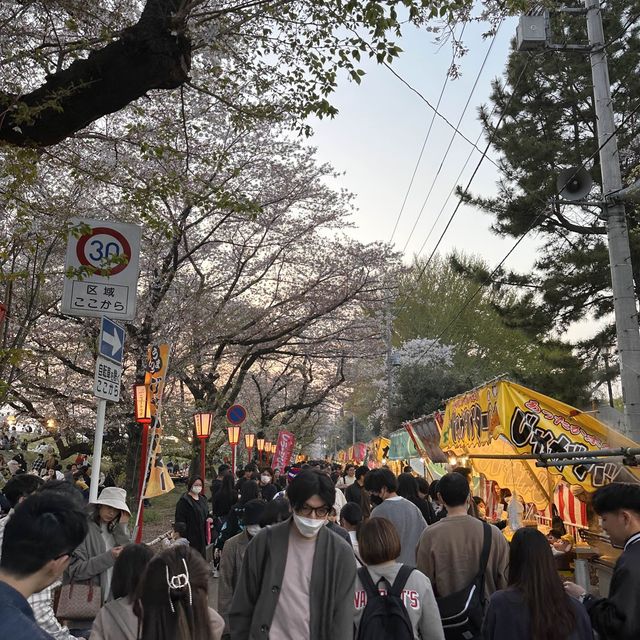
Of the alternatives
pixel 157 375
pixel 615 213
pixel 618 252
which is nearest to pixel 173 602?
pixel 157 375

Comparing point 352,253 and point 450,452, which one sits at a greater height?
point 352,253

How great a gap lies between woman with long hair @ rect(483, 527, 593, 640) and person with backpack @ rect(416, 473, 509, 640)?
84 centimetres

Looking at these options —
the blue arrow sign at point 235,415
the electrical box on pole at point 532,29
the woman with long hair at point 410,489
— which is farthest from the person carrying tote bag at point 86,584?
the blue arrow sign at point 235,415

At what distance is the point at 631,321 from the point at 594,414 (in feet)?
12.0

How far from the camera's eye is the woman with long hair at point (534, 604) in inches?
119

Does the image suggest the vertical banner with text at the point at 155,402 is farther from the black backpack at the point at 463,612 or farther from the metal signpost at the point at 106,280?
the black backpack at the point at 463,612

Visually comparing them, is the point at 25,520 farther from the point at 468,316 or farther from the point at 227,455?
the point at 227,455

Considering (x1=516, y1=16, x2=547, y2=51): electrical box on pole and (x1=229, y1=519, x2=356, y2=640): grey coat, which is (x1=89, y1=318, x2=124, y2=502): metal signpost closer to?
(x1=229, y1=519, x2=356, y2=640): grey coat

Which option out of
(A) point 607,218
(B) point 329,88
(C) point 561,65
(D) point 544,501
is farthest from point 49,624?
(C) point 561,65

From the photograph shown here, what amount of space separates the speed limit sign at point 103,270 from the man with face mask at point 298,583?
10.8ft

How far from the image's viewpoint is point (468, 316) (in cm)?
3569

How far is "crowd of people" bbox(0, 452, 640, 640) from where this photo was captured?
228 centimetres

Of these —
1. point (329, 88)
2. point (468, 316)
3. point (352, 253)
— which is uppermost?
point (468, 316)

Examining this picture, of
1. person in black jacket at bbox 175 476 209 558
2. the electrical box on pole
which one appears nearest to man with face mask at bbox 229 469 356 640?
person in black jacket at bbox 175 476 209 558
